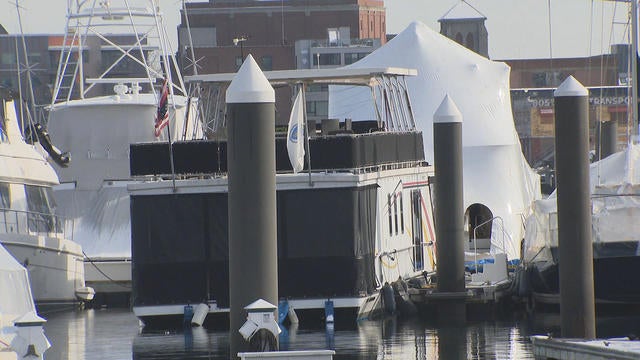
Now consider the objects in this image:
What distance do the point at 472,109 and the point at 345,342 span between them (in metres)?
24.2

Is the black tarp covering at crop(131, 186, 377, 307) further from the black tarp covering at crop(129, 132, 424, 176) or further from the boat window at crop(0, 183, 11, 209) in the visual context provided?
the boat window at crop(0, 183, 11, 209)

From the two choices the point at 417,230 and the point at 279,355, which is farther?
the point at 417,230

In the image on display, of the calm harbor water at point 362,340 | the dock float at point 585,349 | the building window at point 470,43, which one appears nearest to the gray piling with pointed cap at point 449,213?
the calm harbor water at point 362,340

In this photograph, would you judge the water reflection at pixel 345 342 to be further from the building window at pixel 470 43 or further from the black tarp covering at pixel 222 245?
the building window at pixel 470 43

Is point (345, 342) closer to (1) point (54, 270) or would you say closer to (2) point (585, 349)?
(2) point (585, 349)

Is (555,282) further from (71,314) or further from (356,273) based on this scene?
(71,314)

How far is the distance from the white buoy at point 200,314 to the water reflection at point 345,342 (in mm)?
177

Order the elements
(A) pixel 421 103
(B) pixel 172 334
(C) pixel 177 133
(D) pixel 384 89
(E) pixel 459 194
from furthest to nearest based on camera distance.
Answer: (A) pixel 421 103 < (C) pixel 177 133 < (D) pixel 384 89 < (E) pixel 459 194 < (B) pixel 172 334

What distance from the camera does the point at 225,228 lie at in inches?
1035

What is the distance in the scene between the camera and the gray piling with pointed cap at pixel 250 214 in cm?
1834

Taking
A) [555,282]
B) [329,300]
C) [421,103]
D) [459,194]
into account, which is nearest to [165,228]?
[329,300]

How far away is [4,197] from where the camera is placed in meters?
31.4

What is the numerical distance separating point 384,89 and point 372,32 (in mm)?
114598

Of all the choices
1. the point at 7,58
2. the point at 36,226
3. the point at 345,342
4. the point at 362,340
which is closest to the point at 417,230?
the point at 36,226
